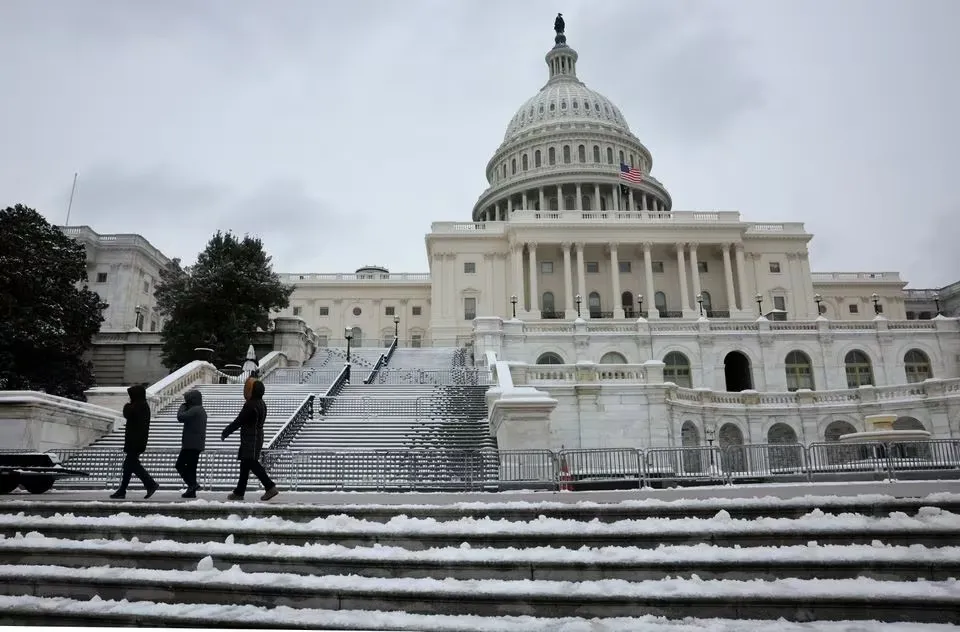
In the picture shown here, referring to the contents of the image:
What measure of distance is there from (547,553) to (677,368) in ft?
115

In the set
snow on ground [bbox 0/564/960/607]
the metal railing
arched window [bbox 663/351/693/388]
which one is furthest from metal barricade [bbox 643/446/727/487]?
arched window [bbox 663/351/693/388]

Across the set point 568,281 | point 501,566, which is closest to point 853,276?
point 568,281

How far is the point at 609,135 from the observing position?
306 ft

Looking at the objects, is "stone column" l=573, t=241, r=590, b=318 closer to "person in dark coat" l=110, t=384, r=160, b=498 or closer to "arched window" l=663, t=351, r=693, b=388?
"arched window" l=663, t=351, r=693, b=388

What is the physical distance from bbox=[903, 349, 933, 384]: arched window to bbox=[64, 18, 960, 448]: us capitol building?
0.10 metres

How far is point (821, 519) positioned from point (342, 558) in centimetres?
584

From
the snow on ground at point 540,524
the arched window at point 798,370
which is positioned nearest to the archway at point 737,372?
the arched window at point 798,370

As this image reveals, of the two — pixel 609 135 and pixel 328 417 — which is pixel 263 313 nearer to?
pixel 328 417

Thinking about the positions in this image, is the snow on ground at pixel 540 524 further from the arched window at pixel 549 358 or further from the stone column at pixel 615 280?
the stone column at pixel 615 280

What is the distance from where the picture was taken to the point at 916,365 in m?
42.0

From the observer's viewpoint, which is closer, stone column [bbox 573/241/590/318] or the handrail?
the handrail

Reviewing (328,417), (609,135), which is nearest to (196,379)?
(328,417)

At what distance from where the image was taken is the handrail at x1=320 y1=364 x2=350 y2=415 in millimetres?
25092

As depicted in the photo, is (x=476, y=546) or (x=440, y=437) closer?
(x=476, y=546)
